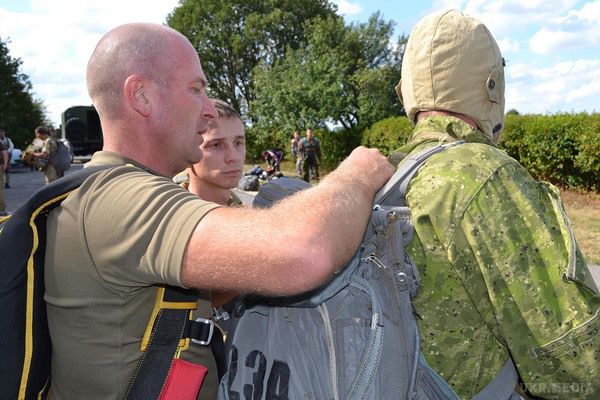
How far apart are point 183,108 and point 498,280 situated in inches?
41.7

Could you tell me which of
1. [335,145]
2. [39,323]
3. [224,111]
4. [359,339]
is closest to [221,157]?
[224,111]

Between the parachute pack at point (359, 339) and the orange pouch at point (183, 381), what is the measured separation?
135 millimetres

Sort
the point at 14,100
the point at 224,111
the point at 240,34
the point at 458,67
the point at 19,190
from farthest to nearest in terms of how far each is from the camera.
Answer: the point at 240,34 → the point at 14,100 → the point at 19,190 → the point at 224,111 → the point at 458,67

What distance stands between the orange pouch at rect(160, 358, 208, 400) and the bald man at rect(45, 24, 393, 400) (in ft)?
0.13

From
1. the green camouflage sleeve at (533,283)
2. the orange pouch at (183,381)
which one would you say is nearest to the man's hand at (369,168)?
the green camouflage sleeve at (533,283)

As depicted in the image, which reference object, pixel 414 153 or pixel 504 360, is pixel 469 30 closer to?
pixel 414 153

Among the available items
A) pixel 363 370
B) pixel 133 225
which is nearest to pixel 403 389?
pixel 363 370

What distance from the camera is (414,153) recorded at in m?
1.98

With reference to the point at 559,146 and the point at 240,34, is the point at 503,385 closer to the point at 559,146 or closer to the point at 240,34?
the point at 559,146

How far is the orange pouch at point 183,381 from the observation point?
1716mm

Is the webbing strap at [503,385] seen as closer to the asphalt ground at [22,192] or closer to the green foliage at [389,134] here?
the asphalt ground at [22,192]

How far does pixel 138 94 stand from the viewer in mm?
1877

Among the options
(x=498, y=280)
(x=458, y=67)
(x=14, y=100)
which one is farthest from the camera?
(x=14, y=100)

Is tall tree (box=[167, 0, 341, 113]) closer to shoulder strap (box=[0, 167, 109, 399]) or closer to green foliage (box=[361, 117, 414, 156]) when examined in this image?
green foliage (box=[361, 117, 414, 156])
